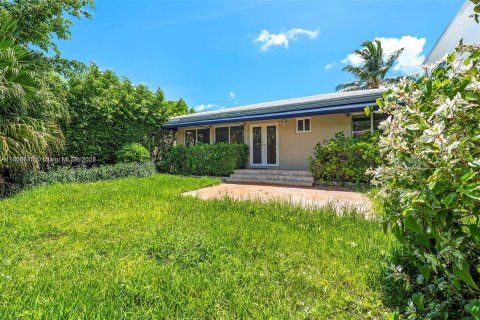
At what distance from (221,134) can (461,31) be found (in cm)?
1091

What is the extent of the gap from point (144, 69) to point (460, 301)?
646 inches

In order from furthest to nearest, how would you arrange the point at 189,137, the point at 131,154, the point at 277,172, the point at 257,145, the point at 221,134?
the point at 189,137, the point at 221,134, the point at 257,145, the point at 131,154, the point at 277,172

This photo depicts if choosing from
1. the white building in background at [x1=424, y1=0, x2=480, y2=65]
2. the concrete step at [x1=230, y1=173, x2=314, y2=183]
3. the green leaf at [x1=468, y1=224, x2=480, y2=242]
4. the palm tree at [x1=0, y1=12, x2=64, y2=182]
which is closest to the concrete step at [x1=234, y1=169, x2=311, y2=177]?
the concrete step at [x1=230, y1=173, x2=314, y2=183]

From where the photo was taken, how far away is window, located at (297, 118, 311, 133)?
12.0 metres

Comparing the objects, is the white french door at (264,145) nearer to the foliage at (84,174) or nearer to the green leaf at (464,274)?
the foliage at (84,174)

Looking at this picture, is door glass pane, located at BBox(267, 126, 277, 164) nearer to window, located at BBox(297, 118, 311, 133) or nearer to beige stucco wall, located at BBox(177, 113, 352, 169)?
beige stucco wall, located at BBox(177, 113, 352, 169)

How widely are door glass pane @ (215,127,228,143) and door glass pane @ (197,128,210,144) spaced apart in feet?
2.19

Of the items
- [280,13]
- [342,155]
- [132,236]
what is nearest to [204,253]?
[132,236]

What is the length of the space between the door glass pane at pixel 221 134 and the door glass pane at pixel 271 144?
2772mm

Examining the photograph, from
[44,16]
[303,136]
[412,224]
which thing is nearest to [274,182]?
[303,136]

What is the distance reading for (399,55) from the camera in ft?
88.4

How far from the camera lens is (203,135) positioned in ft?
51.5

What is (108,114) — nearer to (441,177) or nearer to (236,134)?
(236,134)

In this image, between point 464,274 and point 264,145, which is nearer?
point 464,274
